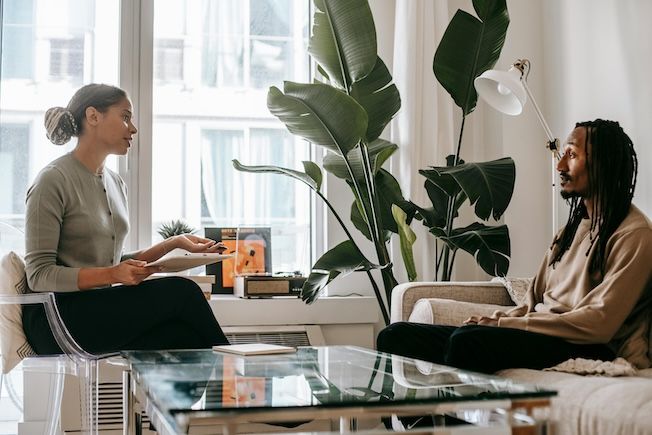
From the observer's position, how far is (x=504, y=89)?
298 centimetres

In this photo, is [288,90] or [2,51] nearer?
[288,90]

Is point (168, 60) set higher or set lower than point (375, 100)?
higher

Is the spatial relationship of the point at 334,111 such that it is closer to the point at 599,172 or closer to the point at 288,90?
the point at 288,90

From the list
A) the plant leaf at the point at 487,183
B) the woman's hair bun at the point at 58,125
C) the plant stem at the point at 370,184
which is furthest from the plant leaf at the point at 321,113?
the woman's hair bun at the point at 58,125

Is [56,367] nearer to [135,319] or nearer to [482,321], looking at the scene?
[135,319]

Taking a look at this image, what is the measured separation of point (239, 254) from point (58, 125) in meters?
1.14

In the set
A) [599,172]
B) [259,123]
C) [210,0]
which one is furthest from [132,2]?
[599,172]

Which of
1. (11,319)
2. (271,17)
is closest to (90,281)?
(11,319)

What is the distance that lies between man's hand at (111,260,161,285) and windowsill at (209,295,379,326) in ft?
3.11

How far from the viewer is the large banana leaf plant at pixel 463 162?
3047mm

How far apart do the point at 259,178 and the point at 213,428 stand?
1.24m

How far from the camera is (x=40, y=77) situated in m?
3.69

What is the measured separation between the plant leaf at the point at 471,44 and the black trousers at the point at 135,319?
1.41 meters

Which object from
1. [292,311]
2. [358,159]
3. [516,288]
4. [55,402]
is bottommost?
[55,402]
